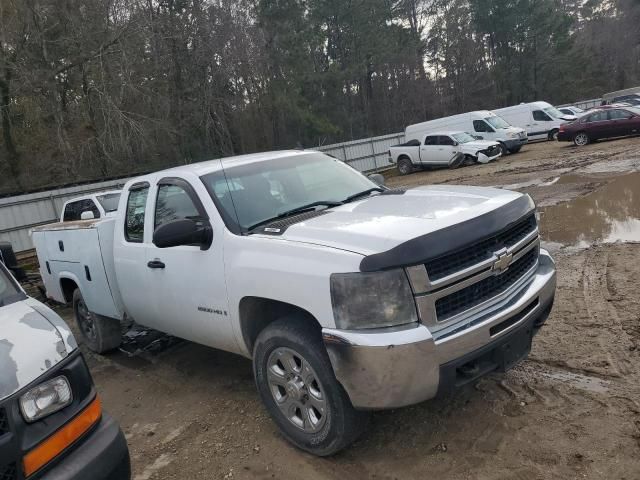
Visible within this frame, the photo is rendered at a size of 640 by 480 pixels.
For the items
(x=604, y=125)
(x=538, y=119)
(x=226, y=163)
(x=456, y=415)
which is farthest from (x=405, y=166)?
(x=456, y=415)

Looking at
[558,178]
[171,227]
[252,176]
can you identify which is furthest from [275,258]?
[558,178]

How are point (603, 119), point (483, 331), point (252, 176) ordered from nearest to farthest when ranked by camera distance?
1. point (483, 331)
2. point (252, 176)
3. point (603, 119)

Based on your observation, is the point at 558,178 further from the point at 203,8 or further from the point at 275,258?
the point at 203,8

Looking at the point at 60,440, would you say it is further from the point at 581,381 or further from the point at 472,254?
the point at 581,381

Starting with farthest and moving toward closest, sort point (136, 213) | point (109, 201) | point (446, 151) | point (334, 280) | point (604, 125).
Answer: point (446, 151) → point (604, 125) → point (109, 201) → point (136, 213) → point (334, 280)

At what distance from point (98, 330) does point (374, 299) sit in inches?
155

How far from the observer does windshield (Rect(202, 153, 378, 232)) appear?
151 inches

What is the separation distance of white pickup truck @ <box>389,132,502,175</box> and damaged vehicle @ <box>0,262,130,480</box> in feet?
70.7

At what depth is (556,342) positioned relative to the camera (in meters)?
4.39

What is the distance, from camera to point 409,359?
8.93 feet

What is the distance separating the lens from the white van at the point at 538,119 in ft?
92.5

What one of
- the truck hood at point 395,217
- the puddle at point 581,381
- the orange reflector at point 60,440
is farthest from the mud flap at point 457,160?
the orange reflector at point 60,440

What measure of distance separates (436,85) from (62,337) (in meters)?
50.9

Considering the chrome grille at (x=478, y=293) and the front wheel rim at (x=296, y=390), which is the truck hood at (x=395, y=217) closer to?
the chrome grille at (x=478, y=293)
